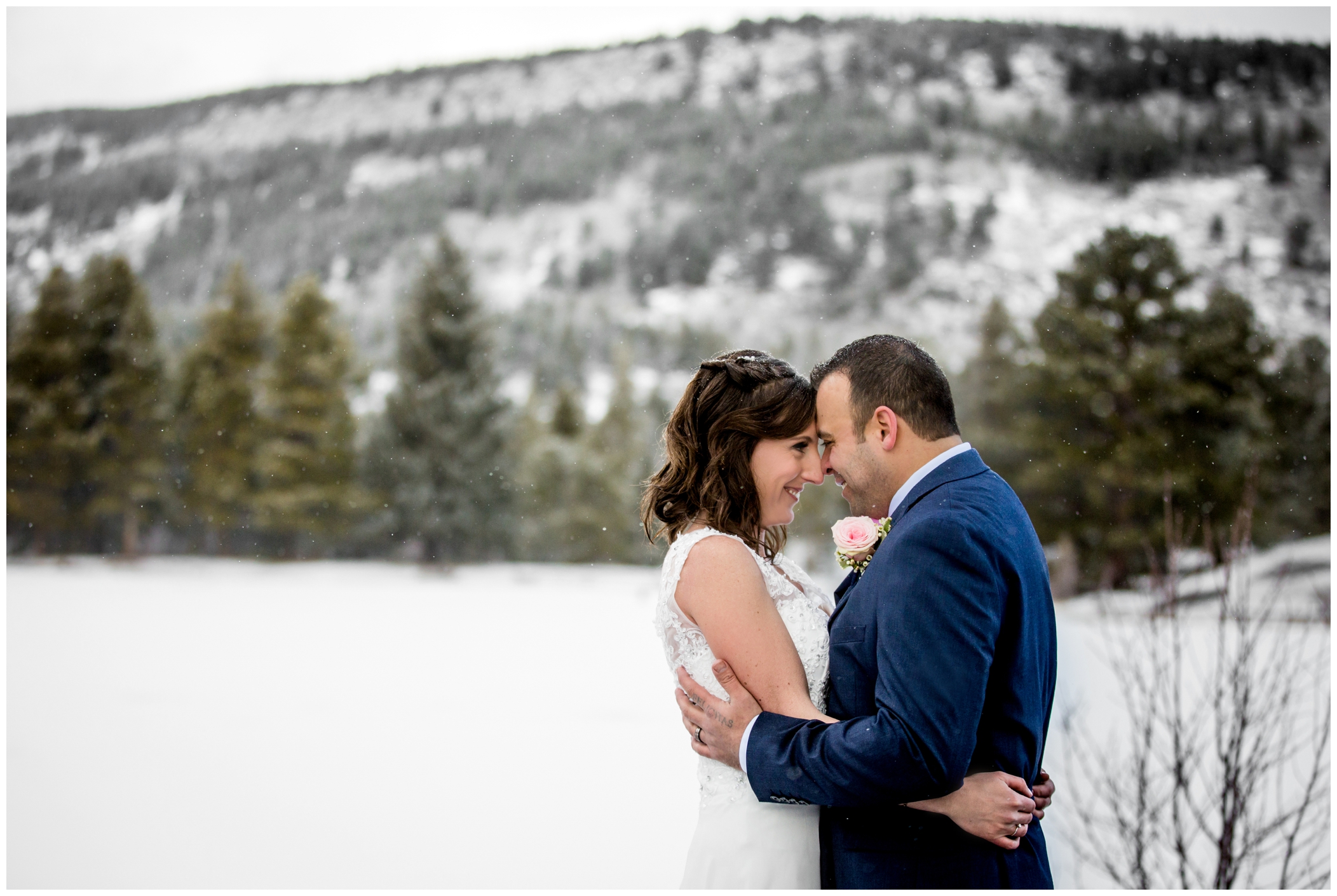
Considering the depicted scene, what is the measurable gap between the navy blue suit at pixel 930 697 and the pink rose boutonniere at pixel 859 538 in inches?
3.3

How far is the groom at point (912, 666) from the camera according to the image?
3.73 ft

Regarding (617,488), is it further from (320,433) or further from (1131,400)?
(1131,400)

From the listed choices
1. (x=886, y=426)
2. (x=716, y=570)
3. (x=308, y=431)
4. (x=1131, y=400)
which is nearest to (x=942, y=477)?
(x=886, y=426)

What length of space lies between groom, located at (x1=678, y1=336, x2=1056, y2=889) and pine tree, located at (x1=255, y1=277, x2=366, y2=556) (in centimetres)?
1859

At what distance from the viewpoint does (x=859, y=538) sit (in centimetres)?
142

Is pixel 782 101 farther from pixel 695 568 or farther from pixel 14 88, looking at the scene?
pixel 695 568

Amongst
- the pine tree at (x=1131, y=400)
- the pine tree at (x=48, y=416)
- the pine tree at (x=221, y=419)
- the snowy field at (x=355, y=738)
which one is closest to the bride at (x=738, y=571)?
the snowy field at (x=355, y=738)

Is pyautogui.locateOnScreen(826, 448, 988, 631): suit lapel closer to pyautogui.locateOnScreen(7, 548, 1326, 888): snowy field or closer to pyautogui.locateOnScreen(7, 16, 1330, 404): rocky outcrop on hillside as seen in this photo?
pyautogui.locateOnScreen(7, 548, 1326, 888): snowy field

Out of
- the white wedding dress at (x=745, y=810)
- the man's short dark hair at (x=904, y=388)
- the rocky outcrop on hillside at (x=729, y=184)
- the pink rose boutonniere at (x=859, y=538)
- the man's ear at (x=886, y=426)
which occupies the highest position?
the rocky outcrop on hillside at (x=729, y=184)

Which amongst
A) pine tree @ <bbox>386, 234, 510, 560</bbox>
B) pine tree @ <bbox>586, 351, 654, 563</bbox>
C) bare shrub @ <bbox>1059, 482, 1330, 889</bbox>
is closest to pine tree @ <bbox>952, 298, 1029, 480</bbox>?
bare shrub @ <bbox>1059, 482, 1330, 889</bbox>

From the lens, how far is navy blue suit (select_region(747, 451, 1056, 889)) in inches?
44.7

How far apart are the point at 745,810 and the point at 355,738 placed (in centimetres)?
918

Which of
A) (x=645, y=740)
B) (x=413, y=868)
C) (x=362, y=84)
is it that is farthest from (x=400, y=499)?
(x=362, y=84)

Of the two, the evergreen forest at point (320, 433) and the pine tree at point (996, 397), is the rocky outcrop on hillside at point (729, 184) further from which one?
the evergreen forest at point (320, 433)
